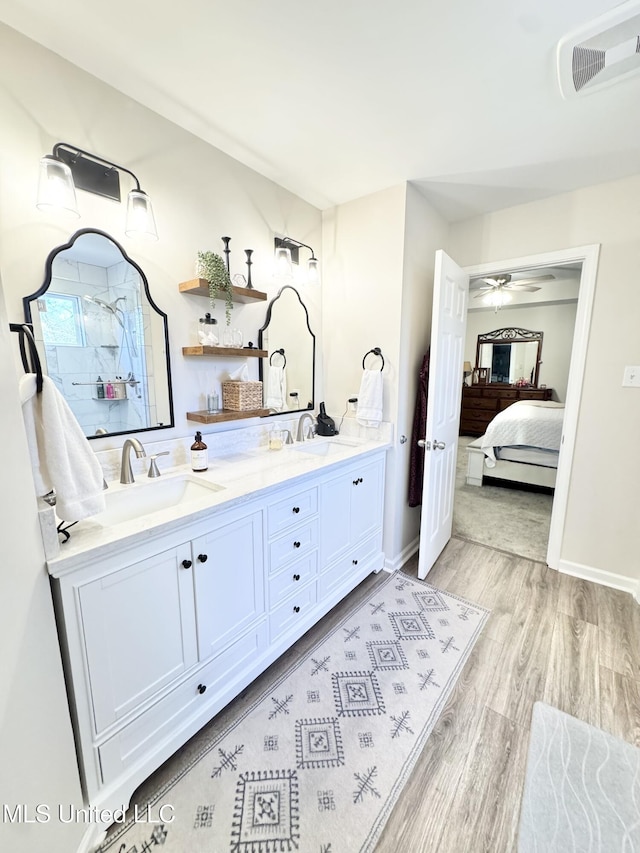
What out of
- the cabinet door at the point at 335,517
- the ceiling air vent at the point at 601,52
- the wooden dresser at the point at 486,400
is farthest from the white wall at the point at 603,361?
the wooden dresser at the point at 486,400

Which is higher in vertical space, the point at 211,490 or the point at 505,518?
the point at 211,490

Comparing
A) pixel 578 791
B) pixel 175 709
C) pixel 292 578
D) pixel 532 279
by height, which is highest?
pixel 532 279

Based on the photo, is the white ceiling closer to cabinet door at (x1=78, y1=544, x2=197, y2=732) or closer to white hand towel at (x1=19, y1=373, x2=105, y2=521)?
white hand towel at (x1=19, y1=373, x2=105, y2=521)

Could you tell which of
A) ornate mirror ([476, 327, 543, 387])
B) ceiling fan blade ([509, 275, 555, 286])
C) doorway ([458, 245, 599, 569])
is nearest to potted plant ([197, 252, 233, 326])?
doorway ([458, 245, 599, 569])

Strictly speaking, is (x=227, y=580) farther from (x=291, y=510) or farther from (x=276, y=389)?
(x=276, y=389)

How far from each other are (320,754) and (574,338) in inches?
100

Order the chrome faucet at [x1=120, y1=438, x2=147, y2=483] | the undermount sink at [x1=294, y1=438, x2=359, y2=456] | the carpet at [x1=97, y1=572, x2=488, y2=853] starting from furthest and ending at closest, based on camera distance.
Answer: the undermount sink at [x1=294, y1=438, x2=359, y2=456]
the chrome faucet at [x1=120, y1=438, x2=147, y2=483]
the carpet at [x1=97, y1=572, x2=488, y2=853]

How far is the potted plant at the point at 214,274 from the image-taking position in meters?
1.64

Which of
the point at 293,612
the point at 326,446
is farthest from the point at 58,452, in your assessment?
the point at 326,446

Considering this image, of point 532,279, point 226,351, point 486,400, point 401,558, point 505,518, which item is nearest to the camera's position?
point 226,351

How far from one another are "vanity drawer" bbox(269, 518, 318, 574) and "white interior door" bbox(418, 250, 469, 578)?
2.68 ft

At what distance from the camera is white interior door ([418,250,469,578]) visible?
2.05 metres

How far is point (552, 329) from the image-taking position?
225 inches

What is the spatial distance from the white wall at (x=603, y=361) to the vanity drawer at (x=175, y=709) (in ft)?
7.22
